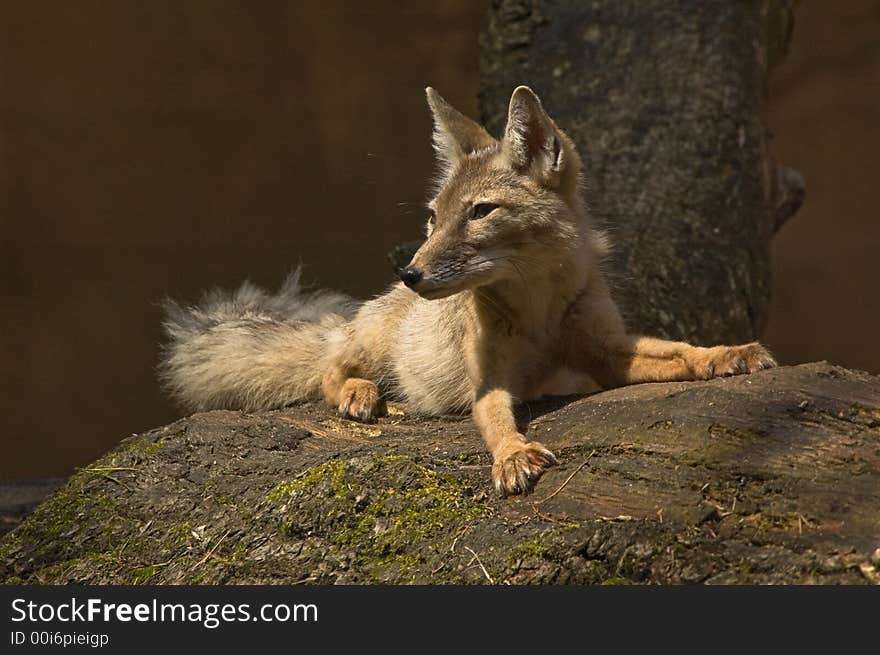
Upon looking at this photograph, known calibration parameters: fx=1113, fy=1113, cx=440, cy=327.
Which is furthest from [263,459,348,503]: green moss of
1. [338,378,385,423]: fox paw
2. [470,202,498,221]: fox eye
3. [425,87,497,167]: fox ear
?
[425,87,497,167]: fox ear

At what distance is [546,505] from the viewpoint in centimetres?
344

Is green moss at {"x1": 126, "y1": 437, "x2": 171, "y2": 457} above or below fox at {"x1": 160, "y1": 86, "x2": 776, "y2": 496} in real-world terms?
below

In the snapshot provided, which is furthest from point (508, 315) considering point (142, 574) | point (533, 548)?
point (142, 574)

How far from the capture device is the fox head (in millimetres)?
4125

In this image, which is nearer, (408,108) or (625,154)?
(625,154)

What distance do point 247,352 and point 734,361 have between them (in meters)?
2.88

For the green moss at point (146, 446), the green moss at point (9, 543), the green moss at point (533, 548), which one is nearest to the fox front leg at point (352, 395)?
the green moss at point (146, 446)

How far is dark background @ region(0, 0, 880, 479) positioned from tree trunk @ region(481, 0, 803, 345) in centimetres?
203

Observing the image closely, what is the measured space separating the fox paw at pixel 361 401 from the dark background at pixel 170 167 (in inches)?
129

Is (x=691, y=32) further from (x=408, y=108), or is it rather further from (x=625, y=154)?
(x=408, y=108)

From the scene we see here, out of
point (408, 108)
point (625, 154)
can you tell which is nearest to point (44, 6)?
point (408, 108)

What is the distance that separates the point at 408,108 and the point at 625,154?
2.70 meters

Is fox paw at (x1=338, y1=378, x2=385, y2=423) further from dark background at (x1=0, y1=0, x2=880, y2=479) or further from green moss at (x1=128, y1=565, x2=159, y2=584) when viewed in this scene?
dark background at (x1=0, y1=0, x2=880, y2=479)

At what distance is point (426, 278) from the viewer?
402cm
